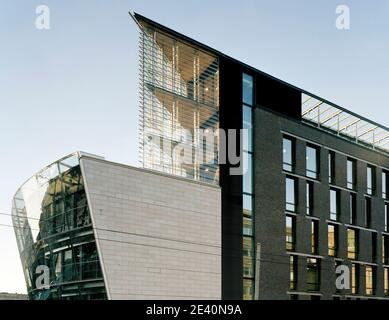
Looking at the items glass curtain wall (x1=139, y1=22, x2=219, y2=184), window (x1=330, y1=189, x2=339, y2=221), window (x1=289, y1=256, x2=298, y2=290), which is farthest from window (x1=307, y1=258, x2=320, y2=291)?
glass curtain wall (x1=139, y1=22, x2=219, y2=184)

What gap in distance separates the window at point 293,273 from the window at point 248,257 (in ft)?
10.4

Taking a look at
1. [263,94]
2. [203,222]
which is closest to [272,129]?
[263,94]

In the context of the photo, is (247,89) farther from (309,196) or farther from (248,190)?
(309,196)

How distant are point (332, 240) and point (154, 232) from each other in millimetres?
14391

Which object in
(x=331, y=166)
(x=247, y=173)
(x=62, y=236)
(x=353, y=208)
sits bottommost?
(x=62, y=236)

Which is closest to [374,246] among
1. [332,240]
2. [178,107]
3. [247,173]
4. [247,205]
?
[332,240]

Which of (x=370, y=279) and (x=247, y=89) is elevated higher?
(x=247, y=89)

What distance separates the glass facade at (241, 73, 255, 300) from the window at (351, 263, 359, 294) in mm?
9554

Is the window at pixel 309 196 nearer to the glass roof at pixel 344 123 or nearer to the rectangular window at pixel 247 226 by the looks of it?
the glass roof at pixel 344 123

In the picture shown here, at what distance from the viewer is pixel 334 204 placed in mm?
35188

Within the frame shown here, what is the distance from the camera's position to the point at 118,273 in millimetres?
23469

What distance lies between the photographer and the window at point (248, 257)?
94.0ft

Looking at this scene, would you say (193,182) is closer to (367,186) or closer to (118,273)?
(118,273)

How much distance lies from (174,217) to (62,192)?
5.72 m
